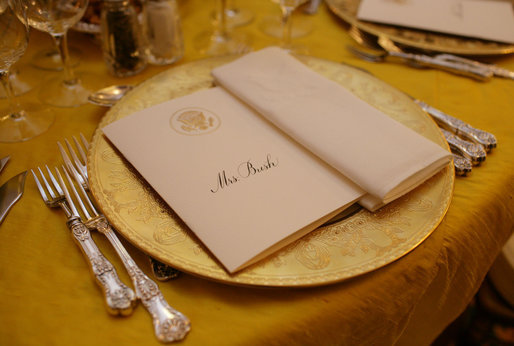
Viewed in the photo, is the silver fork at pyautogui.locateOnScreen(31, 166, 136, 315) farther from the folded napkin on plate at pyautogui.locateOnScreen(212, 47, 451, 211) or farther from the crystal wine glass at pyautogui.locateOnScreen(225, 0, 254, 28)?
the crystal wine glass at pyautogui.locateOnScreen(225, 0, 254, 28)

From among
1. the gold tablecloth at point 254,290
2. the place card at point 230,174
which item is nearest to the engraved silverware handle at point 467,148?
the gold tablecloth at point 254,290

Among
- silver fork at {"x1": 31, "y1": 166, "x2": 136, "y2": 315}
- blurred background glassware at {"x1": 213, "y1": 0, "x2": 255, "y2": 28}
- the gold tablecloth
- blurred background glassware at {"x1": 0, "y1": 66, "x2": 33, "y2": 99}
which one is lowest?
the gold tablecloth

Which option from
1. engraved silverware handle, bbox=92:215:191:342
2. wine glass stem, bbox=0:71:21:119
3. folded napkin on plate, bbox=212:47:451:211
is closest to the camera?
engraved silverware handle, bbox=92:215:191:342

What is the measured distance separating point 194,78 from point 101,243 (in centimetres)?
35

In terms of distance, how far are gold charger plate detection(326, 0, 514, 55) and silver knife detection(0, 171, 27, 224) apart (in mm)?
759

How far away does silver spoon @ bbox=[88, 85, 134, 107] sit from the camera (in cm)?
67

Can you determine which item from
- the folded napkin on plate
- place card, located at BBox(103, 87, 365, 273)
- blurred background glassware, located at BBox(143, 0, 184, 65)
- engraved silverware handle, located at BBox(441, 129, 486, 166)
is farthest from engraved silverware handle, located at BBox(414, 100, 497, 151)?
blurred background glassware, located at BBox(143, 0, 184, 65)

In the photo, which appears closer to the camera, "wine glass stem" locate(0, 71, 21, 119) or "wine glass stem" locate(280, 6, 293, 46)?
"wine glass stem" locate(0, 71, 21, 119)

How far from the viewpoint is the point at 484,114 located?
716 millimetres

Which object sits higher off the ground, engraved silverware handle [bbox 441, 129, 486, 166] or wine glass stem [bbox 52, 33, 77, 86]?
wine glass stem [bbox 52, 33, 77, 86]

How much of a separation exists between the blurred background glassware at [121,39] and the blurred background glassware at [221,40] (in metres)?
0.16

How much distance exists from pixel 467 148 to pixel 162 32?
0.58 m

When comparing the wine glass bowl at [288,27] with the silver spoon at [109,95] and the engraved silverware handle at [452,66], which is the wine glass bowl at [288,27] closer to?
the engraved silverware handle at [452,66]

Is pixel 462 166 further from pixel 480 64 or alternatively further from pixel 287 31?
pixel 287 31
